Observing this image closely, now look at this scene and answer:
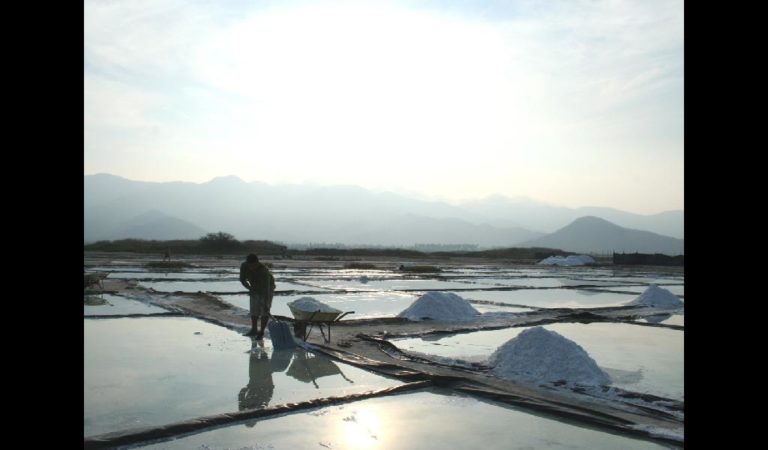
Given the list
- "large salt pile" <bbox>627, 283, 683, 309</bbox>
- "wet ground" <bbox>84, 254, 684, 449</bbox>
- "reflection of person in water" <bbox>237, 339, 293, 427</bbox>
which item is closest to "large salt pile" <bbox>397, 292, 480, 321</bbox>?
"wet ground" <bbox>84, 254, 684, 449</bbox>

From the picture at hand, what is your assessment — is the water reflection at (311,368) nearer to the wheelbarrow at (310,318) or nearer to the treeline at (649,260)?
the wheelbarrow at (310,318)

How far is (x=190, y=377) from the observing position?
16.9 feet

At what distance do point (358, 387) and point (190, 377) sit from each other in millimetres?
1482

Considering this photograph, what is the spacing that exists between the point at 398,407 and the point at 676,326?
6.86 meters

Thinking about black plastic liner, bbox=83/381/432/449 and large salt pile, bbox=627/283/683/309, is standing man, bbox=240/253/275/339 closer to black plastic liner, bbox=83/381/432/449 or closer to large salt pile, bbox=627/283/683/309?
black plastic liner, bbox=83/381/432/449

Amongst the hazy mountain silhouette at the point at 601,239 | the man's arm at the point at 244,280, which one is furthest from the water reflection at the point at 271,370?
the hazy mountain silhouette at the point at 601,239

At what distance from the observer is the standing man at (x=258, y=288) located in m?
7.27

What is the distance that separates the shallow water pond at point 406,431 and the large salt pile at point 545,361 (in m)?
1.06

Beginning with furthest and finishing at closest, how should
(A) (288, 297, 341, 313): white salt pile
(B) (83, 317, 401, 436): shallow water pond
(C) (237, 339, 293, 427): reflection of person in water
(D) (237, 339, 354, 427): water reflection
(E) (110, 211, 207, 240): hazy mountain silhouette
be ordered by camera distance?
(E) (110, 211, 207, 240): hazy mountain silhouette, (A) (288, 297, 341, 313): white salt pile, (D) (237, 339, 354, 427): water reflection, (C) (237, 339, 293, 427): reflection of person in water, (B) (83, 317, 401, 436): shallow water pond

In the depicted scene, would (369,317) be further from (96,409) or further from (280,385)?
(96,409)

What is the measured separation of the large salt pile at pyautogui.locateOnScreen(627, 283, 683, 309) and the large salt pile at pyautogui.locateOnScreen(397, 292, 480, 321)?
15.4ft

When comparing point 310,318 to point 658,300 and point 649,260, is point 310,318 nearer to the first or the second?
point 658,300

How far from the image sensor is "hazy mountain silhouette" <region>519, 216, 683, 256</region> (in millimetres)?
147625
